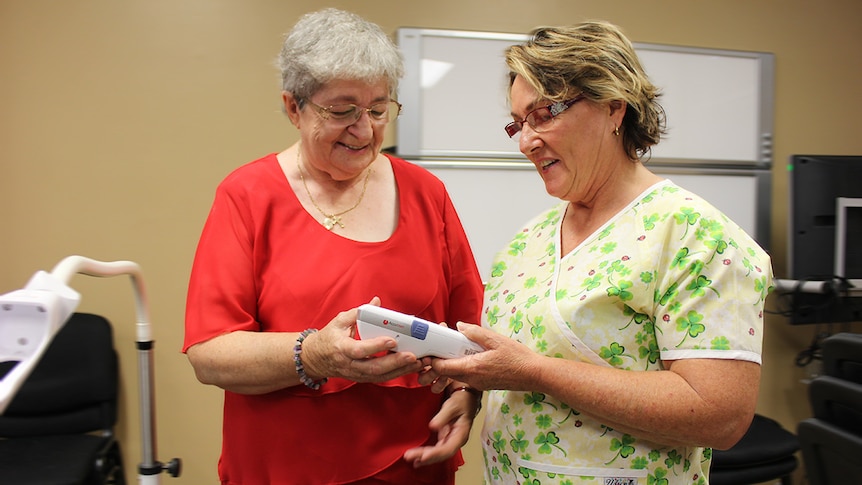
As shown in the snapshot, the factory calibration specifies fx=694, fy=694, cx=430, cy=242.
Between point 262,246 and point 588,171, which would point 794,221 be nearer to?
point 588,171

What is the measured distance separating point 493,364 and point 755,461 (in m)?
1.80

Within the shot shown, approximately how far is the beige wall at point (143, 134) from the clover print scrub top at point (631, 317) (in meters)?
1.76

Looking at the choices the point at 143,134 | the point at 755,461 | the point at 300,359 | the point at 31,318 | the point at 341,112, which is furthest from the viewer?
the point at 143,134

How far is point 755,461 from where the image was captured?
8.11ft

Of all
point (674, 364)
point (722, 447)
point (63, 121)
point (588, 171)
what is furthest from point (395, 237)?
point (63, 121)

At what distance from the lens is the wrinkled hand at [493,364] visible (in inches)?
44.6

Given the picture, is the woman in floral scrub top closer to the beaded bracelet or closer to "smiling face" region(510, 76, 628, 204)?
"smiling face" region(510, 76, 628, 204)

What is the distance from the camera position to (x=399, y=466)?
4.40 ft

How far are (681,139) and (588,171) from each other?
2001 mm

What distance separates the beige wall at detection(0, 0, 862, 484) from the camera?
2562mm

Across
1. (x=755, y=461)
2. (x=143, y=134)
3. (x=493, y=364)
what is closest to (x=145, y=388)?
(x=493, y=364)

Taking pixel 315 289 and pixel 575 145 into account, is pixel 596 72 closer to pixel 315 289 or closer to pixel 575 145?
pixel 575 145

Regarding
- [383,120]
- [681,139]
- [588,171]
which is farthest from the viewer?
[681,139]

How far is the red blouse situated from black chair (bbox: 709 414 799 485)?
154cm
